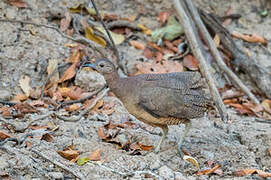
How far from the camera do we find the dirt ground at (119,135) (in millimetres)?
5020

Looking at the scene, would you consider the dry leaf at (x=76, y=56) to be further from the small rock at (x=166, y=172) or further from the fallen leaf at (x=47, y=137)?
the small rock at (x=166, y=172)

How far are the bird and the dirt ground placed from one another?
1.43ft

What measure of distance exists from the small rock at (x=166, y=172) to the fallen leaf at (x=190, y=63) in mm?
2877

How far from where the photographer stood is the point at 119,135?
6141 mm

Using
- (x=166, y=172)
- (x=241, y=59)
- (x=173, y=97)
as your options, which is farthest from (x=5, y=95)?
(x=241, y=59)

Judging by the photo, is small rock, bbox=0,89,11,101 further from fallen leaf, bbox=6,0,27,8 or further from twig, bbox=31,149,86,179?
twig, bbox=31,149,86,179

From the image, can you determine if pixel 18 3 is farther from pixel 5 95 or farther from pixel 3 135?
pixel 3 135

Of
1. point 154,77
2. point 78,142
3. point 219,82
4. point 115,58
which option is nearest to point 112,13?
point 115,58

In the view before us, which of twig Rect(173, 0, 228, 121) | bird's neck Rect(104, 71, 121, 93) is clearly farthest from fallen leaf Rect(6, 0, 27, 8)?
bird's neck Rect(104, 71, 121, 93)

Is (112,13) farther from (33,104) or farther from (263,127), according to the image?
(263,127)

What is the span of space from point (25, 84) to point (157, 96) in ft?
7.08

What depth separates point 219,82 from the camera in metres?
8.05

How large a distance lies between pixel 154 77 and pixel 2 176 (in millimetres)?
2219

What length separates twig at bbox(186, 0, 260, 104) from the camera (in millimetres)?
7523
